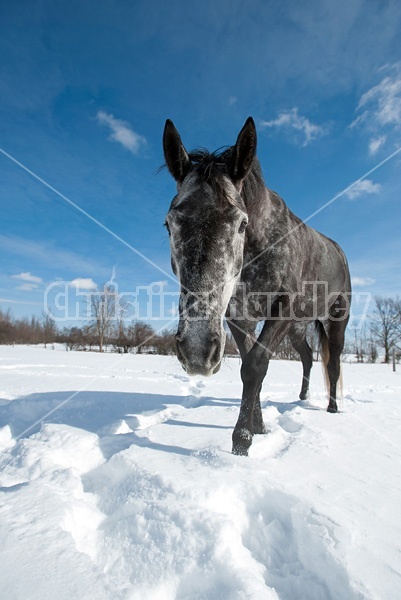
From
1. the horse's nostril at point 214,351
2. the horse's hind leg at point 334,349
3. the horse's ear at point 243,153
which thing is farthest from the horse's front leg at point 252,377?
the horse's hind leg at point 334,349

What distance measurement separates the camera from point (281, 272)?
330 centimetres

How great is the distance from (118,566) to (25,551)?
1.17 feet

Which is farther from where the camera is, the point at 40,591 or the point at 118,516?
the point at 118,516

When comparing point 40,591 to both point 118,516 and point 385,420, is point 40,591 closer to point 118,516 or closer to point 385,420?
point 118,516

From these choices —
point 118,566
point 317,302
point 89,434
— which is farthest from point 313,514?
point 317,302

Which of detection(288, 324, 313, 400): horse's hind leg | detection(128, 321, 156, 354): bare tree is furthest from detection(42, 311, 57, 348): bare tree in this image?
detection(288, 324, 313, 400): horse's hind leg

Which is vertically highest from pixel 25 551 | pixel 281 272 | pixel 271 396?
pixel 281 272

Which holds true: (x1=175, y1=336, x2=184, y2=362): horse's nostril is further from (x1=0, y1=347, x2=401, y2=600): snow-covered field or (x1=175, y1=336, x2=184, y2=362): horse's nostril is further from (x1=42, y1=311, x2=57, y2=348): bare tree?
(x1=42, y1=311, x2=57, y2=348): bare tree

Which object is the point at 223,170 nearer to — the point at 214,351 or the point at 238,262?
the point at 238,262

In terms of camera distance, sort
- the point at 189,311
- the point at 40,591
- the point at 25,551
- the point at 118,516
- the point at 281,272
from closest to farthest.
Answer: the point at 40,591, the point at 25,551, the point at 118,516, the point at 189,311, the point at 281,272

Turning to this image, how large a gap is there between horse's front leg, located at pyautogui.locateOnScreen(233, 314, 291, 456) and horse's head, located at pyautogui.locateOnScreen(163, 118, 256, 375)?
762mm

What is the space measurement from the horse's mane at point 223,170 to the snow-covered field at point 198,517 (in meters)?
2.29

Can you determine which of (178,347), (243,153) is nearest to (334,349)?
(243,153)

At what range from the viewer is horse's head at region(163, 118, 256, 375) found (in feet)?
6.38
